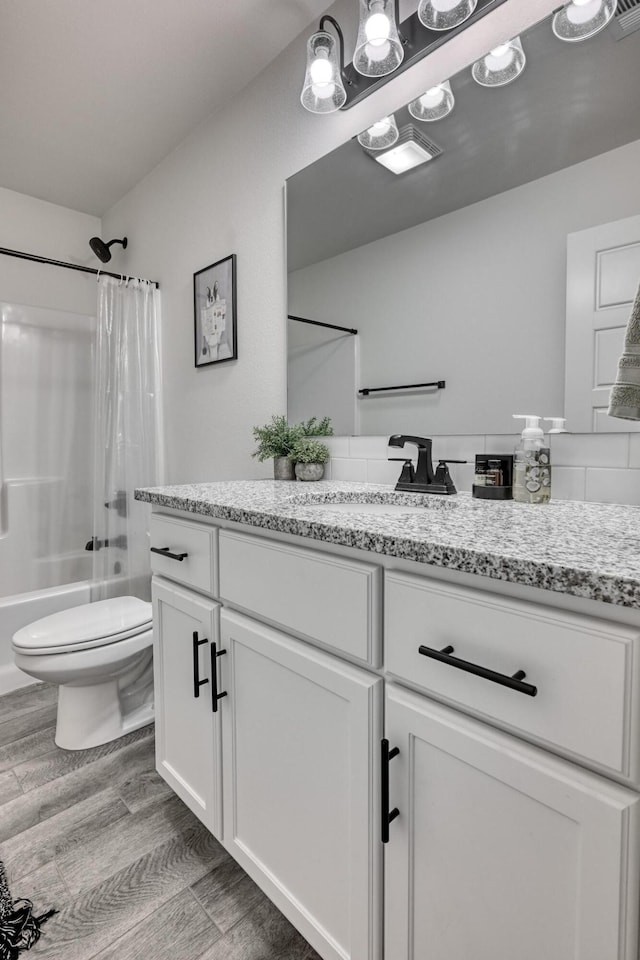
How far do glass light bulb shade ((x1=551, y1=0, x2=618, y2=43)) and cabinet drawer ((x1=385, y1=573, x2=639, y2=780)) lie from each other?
1220mm

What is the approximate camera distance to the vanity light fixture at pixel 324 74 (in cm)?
138

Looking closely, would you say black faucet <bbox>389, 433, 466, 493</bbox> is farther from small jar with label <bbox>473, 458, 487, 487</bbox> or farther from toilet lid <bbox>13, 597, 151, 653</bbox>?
toilet lid <bbox>13, 597, 151, 653</bbox>

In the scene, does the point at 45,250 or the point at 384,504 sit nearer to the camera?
the point at 384,504

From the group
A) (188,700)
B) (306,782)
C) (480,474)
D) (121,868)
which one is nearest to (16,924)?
(121,868)

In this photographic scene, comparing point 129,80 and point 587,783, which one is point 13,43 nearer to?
point 129,80

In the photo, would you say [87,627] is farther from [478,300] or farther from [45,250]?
[45,250]

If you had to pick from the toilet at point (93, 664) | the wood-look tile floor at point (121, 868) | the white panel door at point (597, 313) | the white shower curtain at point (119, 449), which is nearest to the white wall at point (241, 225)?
the white shower curtain at point (119, 449)

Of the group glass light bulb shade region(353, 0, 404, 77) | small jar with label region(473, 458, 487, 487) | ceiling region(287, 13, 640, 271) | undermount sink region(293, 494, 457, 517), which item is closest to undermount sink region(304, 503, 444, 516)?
undermount sink region(293, 494, 457, 517)

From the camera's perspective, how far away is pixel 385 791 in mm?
726

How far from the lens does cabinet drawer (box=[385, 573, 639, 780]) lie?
500mm

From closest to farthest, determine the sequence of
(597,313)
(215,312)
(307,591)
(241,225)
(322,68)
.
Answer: (307,591)
(597,313)
(322,68)
(241,225)
(215,312)

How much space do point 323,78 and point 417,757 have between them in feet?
5.61

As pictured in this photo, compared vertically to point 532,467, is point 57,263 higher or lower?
higher

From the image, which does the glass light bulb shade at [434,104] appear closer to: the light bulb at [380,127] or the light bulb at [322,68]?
the light bulb at [380,127]
